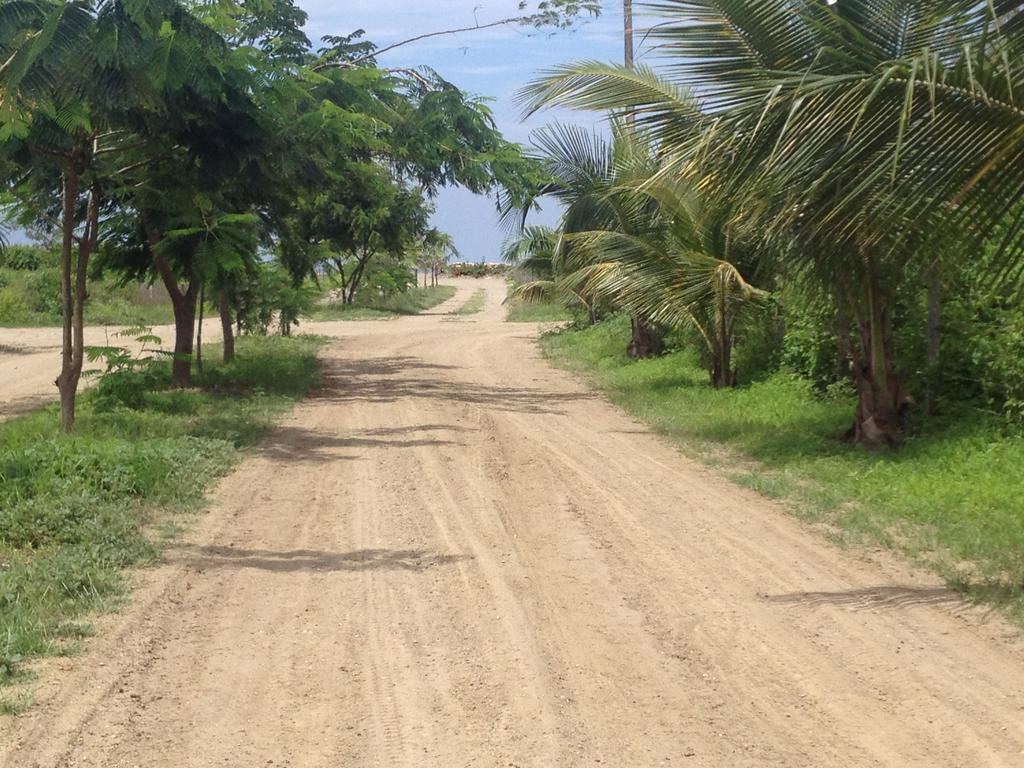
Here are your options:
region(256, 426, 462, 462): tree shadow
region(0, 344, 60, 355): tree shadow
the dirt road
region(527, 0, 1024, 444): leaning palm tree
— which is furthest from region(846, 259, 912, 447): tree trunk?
region(0, 344, 60, 355): tree shadow

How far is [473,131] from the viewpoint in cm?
1922

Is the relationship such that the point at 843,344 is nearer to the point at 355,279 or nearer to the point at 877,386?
the point at 877,386

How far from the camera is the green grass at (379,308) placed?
43.4 m

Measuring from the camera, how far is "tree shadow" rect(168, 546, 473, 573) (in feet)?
24.8

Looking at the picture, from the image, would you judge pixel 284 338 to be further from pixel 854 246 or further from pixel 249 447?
pixel 854 246

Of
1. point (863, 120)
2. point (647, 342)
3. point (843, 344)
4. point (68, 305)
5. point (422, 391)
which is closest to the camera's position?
point (863, 120)

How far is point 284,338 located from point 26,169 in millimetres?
15345

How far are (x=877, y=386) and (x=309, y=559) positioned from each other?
644cm

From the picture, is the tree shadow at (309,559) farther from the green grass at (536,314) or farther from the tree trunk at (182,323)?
the green grass at (536,314)

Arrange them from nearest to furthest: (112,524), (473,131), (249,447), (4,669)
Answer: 1. (4,669)
2. (112,524)
3. (249,447)
4. (473,131)

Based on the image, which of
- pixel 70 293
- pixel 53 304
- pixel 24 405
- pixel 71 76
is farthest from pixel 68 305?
pixel 53 304

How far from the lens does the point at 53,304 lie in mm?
39906

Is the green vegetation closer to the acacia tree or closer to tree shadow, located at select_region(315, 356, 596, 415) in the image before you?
the acacia tree

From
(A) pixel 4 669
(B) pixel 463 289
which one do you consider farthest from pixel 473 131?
(B) pixel 463 289
